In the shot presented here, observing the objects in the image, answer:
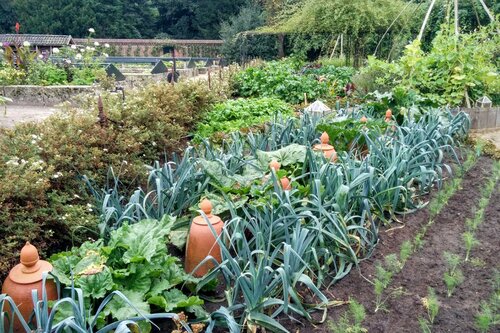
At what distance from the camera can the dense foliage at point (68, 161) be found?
2.34 meters

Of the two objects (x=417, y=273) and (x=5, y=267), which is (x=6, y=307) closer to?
(x=5, y=267)

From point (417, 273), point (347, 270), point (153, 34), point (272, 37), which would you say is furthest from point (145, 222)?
point (153, 34)

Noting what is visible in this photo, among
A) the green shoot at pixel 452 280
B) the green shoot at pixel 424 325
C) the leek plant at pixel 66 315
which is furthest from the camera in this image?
the green shoot at pixel 452 280

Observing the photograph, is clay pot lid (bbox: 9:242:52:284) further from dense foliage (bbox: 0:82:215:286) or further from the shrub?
the shrub

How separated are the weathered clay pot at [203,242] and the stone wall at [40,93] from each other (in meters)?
5.96

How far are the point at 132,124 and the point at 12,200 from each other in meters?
1.65

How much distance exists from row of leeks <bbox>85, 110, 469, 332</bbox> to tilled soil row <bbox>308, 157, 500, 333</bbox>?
0.10 metres

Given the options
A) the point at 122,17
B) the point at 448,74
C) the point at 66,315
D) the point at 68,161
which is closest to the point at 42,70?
the point at 68,161

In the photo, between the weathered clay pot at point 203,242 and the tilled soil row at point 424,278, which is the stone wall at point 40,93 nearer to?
the weathered clay pot at point 203,242

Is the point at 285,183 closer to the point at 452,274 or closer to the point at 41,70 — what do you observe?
the point at 452,274

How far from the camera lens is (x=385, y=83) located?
706cm

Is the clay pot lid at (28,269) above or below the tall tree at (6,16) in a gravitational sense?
below

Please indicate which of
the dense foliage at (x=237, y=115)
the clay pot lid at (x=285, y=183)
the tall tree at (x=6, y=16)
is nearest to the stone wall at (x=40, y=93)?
the dense foliage at (x=237, y=115)

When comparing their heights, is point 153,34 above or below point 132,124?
above
